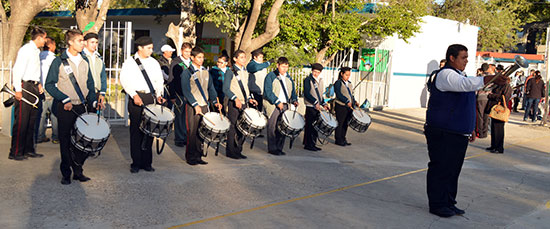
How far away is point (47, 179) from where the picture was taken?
6.63m

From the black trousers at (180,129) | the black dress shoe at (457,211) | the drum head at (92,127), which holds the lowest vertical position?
the black dress shoe at (457,211)

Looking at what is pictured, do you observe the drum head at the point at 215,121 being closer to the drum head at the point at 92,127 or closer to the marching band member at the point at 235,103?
the marching band member at the point at 235,103

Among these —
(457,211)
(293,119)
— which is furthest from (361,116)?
(457,211)

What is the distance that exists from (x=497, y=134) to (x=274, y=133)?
4626 millimetres

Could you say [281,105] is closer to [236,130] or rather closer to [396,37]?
[236,130]

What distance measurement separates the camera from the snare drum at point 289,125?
8906 millimetres

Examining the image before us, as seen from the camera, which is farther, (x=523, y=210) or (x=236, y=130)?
(x=236, y=130)

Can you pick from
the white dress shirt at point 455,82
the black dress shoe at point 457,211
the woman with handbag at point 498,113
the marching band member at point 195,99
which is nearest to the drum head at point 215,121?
the marching band member at point 195,99

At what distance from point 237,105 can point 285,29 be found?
8.99m

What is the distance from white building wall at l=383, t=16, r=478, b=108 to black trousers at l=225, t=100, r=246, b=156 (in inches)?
464

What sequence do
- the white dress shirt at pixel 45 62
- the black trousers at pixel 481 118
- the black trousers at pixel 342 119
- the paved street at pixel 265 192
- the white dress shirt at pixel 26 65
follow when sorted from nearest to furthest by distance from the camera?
the paved street at pixel 265 192
the white dress shirt at pixel 26 65
the white dress shirt at pixel 45 62
the black trousers at pixel 342 119
the black trousers at pixel 481 118

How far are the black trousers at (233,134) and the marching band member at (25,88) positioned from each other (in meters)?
2.85

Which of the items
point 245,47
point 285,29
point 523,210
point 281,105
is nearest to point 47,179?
point 281,105

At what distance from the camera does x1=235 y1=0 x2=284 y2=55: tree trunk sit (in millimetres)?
14438
